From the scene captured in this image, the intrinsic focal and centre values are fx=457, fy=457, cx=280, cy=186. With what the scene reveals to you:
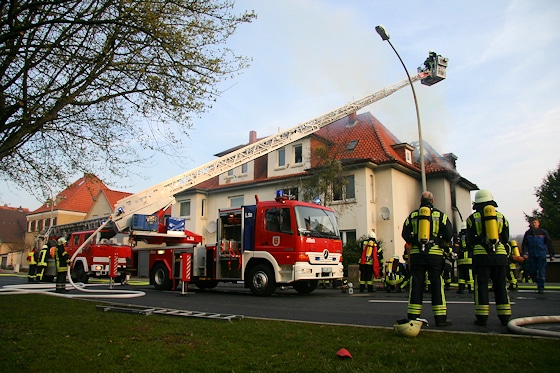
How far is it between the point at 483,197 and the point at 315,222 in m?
6.66

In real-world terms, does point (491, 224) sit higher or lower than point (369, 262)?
higher

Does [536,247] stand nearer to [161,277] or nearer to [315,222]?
[315,222]

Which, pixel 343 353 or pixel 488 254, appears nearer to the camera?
pixel 343 353

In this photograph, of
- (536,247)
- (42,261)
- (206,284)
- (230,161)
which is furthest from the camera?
(230,161)

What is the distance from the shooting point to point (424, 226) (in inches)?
247

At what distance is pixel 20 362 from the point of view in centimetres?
446

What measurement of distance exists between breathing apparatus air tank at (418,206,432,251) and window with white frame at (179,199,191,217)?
3033 centimetres

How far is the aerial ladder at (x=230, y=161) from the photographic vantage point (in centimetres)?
1584

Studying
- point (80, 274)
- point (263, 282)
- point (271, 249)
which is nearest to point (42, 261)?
point (80, 274)

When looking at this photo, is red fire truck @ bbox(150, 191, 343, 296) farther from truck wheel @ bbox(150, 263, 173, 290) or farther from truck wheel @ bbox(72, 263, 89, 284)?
truck wheel @ bbox(72, 263, 89, 284)

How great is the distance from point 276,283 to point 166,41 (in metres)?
7.03

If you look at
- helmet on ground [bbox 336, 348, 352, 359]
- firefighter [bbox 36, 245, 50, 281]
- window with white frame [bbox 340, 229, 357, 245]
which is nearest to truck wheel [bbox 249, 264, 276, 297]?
helmet on ground [bbox 336, 348, 352, 359]

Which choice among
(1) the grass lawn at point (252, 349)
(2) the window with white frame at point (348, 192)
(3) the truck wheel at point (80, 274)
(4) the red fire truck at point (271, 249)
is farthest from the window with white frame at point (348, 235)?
(1) the grass lawn at point (252, 349)

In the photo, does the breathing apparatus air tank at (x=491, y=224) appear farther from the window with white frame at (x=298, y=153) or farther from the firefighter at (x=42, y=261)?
the window with white frame at (x=298, y=153)
